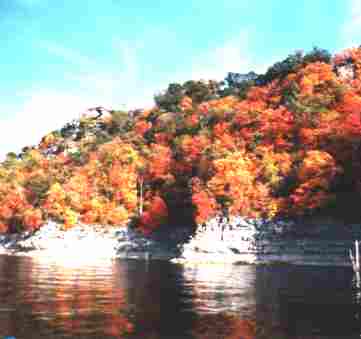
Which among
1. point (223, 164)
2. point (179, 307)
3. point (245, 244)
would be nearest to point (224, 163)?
point (223, 164)

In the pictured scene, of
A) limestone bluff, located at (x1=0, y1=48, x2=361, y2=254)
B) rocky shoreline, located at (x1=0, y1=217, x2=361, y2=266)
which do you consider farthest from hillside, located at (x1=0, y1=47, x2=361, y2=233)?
rocky shoreline, located at (x1=0, y1=217, x2=361, y2=266)

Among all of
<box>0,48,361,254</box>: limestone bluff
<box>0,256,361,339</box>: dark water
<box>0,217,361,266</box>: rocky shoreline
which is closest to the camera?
<box>0,256,361,339</box>: dark water

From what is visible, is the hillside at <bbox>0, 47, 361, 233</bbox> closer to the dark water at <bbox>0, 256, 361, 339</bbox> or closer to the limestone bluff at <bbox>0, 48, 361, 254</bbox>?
the limestone bluff at <bbox>0, 48, 361, 254</bbox>

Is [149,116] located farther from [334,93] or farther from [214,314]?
[214,314]

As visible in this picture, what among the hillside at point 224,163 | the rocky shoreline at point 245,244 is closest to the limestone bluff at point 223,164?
the hillside at point 224,163

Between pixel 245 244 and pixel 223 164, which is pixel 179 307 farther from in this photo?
pixel 223 164

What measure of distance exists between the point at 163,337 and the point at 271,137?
212ft

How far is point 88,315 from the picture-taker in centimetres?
2359

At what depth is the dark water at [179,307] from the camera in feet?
67.2

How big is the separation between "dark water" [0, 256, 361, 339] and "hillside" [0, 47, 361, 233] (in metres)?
26.0

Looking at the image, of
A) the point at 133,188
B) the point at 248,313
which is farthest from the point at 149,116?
the point at 248,313

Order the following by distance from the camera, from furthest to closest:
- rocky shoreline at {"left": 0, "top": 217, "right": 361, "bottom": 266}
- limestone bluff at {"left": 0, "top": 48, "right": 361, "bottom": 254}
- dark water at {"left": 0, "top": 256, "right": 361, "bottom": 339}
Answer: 1. limestone bluff at {"left": 0, "top": 48, "right": 361, "bottom": 254}
2. rocky shoreline at {"left": 0, "top": 217, "right": 361, "bottom": 266}
3. dark water at {"left": 0, "top": 256, "right": 361, "bottom": 339}

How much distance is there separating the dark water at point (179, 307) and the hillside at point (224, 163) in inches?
1023

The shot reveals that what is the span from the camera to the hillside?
220 feet
